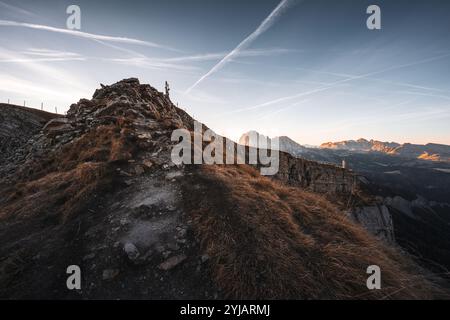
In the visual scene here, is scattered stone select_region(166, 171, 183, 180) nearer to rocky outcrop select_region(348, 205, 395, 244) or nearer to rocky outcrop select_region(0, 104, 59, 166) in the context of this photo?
rocky outcrop select_region(0, 104, 59, 166)

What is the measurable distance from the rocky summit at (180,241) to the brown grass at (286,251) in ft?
0.07

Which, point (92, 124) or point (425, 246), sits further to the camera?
point (425, 246)

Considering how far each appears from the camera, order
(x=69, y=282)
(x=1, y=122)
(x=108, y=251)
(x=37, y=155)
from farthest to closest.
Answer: (x=1, y=122) < (x=37, y=155) < (x=108, y=251) < (x=69, y=282)

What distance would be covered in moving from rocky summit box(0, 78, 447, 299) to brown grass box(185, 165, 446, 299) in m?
0.02

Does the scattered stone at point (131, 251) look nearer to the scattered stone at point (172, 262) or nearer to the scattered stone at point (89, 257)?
the scattered stone at point (172, 262)

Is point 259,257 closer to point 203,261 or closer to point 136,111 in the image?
point 203,261

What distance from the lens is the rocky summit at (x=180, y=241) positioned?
4.38 metres

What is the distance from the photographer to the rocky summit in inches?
172

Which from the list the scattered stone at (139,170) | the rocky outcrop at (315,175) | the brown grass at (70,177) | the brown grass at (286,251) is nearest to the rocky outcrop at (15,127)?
the brown grass at (70,177)

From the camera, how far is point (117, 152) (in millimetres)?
10062

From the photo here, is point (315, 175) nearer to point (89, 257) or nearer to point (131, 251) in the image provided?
point (131, 251)

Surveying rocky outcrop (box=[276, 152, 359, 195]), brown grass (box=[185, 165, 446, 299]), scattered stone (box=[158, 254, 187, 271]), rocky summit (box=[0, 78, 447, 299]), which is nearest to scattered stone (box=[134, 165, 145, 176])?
rocky summit (box=[0, 78, 447, 299])
